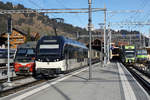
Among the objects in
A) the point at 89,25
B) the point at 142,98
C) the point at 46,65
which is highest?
the point at 89,25

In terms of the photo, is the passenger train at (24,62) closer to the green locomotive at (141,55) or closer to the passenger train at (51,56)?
the passenger train at (51,56)

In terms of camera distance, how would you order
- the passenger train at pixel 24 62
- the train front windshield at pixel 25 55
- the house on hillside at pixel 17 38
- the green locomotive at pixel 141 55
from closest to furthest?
1. the passenger train at pixel 24 62
2. the train front windshield at pixel 25 55
3. the green locomotive at pixel 141 55
4. the house on hillside at pixel 17 38

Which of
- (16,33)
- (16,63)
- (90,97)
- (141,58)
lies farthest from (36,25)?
(90,97)

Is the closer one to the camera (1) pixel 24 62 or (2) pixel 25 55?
(1) pixel 24 62

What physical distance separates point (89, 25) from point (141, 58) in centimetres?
2852

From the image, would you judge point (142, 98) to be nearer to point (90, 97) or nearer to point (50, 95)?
point (90, 97)

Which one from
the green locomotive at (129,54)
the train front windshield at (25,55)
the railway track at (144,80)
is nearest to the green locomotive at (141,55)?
the green locomotive at (129,54)

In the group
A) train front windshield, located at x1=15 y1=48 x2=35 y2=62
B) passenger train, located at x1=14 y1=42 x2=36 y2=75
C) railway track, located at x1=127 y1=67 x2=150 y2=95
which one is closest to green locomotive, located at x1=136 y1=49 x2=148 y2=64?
railway track, located at x1=127 y1=67 x2=150 y2=95

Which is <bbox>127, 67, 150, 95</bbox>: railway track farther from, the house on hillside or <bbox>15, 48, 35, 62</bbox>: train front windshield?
the house on hillside

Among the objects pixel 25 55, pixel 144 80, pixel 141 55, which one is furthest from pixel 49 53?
pixel 141 55

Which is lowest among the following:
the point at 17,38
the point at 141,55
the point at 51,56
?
the point at 51,56

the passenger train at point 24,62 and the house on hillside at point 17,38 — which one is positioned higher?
the house on hillside at point 17,38

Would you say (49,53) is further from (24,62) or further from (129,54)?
(129,54)

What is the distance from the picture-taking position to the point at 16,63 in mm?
18672
